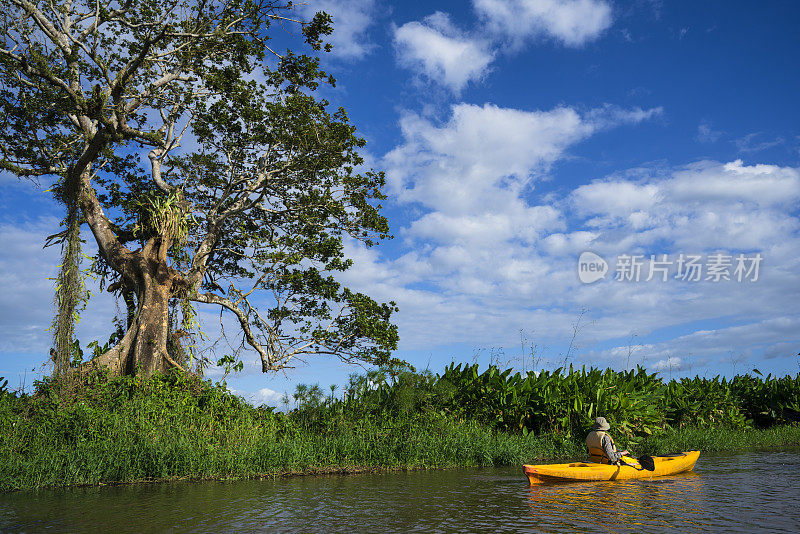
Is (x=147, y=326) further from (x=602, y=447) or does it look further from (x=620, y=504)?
(x=620, y=504)

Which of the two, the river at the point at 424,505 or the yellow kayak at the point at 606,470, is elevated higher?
the yellow kayak at the point at 606,470

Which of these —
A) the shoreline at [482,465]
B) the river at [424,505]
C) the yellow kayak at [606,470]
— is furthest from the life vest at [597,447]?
the shoreline at [482,465]

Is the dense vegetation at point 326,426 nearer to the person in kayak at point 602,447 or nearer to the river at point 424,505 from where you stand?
the river at point 424,505

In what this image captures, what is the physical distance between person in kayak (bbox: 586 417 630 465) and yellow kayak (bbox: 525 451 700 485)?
18 cm

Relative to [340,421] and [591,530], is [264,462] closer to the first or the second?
[340,421]

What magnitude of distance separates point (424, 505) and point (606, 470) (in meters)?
4.37

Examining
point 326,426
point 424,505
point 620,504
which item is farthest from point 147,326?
point 620,504

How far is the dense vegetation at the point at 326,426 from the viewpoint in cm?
1185

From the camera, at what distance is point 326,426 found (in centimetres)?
1421

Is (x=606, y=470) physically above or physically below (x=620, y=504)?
above

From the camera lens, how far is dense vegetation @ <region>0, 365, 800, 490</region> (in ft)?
38.9

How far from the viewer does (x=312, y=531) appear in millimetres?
7141

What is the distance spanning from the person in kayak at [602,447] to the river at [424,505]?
24.3 inches

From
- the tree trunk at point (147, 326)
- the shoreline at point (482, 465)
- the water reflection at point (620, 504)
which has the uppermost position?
the tree trunk at point (147, 326)
